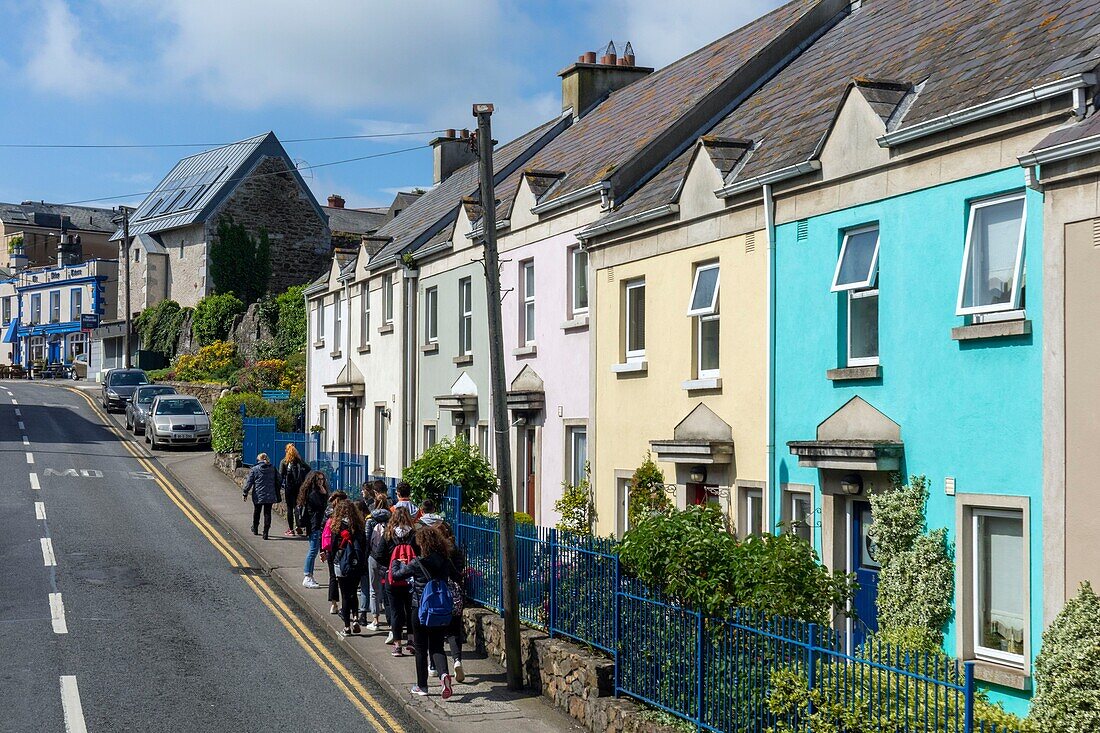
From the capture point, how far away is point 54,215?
10762 centimetres

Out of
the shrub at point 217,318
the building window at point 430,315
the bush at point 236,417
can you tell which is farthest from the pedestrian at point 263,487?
the shrub at point 217,318

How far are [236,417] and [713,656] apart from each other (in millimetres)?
27434

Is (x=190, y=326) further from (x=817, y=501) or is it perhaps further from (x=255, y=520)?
Result: (x=817, y=501)

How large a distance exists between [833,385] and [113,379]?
148 ft

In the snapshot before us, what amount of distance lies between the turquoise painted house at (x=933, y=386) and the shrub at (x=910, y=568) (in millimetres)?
153

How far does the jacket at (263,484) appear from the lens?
24473mm

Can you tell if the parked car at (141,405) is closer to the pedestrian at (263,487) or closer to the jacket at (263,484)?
the pedestrian at (263,487)

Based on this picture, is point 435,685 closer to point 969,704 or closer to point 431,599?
point 431,599

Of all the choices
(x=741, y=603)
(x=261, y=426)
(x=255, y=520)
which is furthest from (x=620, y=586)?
(x=261, y=426)

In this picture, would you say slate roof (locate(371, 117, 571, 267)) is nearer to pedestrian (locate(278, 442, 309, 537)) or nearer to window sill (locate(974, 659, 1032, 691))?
pedestrian (locate(278, 442, 309, 537))

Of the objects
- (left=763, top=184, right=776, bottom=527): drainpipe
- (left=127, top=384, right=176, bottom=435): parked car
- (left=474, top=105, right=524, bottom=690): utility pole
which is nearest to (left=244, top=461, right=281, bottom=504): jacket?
(left=474, top=105, right=524, bottom=690): utility pole

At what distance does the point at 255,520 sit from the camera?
81.7ft

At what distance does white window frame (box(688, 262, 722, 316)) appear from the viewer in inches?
667

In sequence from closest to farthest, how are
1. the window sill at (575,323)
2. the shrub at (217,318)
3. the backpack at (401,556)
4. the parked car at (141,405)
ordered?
1. the backpack at (401,556)
2. the window sill at (575,323)
3. the parked car at (141,405)
4. the shrub at (217,318)
